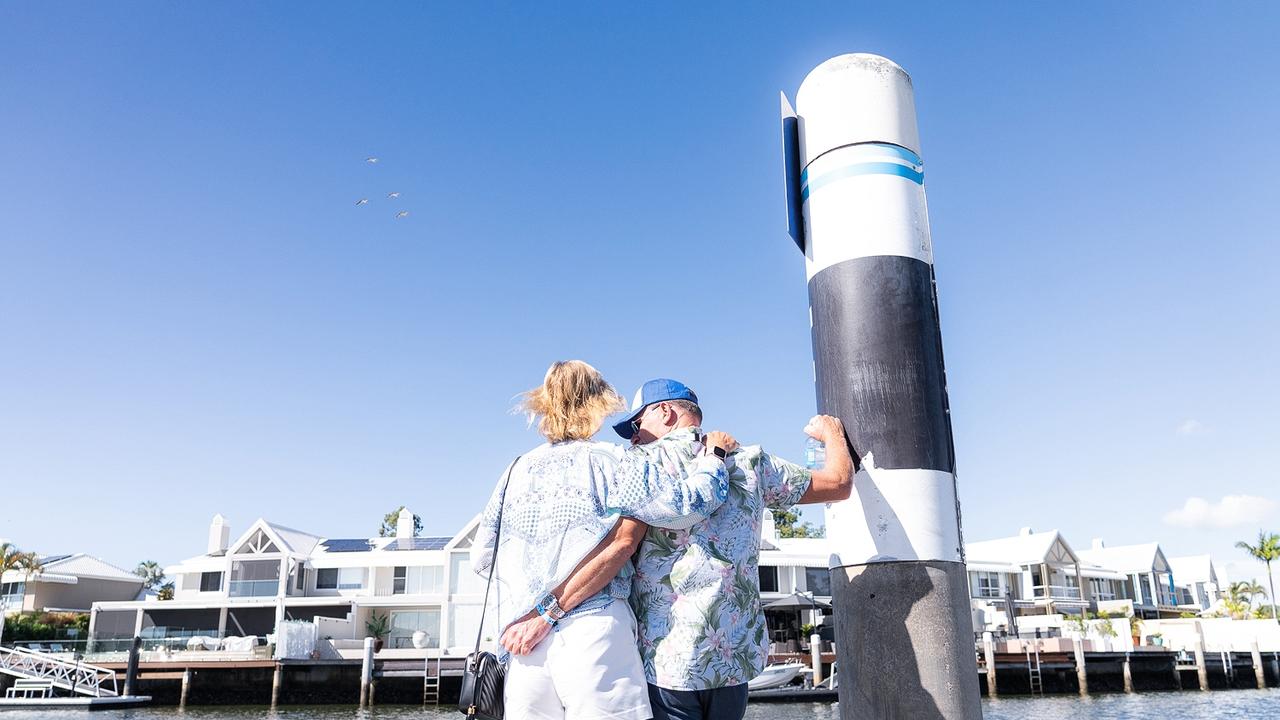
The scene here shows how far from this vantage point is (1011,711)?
2339cm

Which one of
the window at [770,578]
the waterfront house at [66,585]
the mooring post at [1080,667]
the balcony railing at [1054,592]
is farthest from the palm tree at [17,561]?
the balcony railing at [1054,592]

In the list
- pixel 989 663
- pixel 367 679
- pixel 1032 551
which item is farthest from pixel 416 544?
pixel 1032 551

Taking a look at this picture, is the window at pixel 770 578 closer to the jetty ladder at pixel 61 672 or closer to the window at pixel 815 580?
the window at pixel 815 580

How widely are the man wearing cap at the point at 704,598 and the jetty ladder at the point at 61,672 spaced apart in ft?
99.1

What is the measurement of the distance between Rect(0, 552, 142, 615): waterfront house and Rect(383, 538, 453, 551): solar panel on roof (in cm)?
1744

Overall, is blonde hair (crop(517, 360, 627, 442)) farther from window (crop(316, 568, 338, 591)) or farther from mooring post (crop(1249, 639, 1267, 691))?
window (crop(316, 568, 338, 591))

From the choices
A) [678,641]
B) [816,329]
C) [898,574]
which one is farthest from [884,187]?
[678,641]

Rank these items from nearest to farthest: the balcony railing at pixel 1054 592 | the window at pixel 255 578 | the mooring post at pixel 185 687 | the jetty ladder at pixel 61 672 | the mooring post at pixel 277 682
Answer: the jetty ladder at pixel 61 672, the mooring post at pixel 277 682, the mooring post at pixel 185 687, the window at pixel 255 578, the balcony railing at pixel 1054 592

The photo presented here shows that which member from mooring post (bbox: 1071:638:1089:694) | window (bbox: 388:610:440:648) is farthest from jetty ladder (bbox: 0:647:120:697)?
mooring post (bbox: 1071:638:1089:694)

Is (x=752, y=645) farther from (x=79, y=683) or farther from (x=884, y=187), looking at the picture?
(x=79, y=683)

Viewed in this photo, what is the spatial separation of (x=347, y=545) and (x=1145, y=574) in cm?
4417

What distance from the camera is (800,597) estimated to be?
31641 mm

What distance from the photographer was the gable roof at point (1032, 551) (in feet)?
147

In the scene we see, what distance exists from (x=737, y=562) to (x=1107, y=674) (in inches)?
1297
